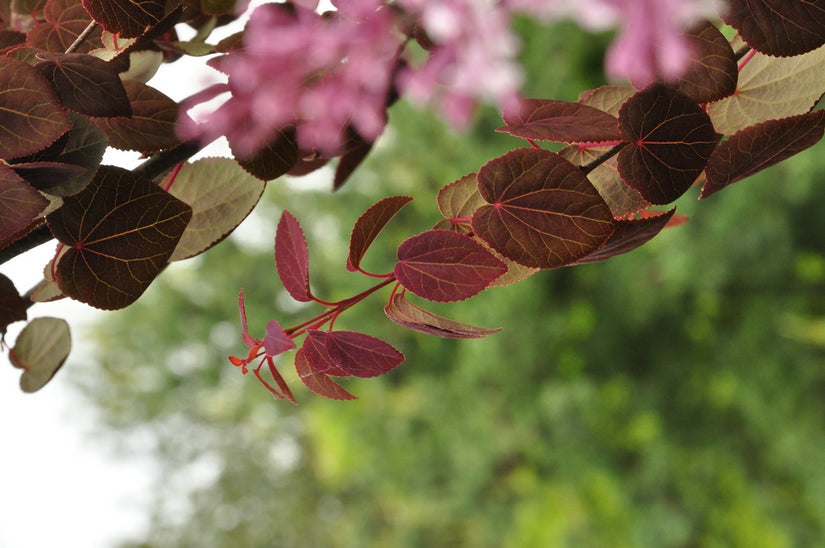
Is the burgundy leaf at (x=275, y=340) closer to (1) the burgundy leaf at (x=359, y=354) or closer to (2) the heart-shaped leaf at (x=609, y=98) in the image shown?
(1) the burgundy leaf at (x=359, y=354)

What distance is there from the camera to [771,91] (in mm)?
268

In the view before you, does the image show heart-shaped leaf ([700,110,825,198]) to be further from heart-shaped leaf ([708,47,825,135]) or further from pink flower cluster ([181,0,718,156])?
pink flower cluster ([181,0,718,156])

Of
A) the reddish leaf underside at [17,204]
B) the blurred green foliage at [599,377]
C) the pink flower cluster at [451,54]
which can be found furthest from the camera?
the blurred green foliage at [599,377]

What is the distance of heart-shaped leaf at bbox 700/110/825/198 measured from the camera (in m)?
0.24

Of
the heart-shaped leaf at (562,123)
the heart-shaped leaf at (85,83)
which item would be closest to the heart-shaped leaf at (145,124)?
the heart-shaped leaf at (85,83)

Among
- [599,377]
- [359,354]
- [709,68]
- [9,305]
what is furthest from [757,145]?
[599,377]

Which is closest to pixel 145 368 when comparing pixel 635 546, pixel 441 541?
pixel 441 541

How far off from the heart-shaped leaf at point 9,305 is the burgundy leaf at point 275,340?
106 mm

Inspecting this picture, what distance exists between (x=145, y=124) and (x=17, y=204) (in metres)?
0.07

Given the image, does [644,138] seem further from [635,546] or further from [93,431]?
[93,431]

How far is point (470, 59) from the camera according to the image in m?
0.12

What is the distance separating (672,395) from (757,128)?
316cm

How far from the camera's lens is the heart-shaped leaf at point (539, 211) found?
0.22m

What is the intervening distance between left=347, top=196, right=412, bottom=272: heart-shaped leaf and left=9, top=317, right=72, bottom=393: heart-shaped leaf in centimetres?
14
